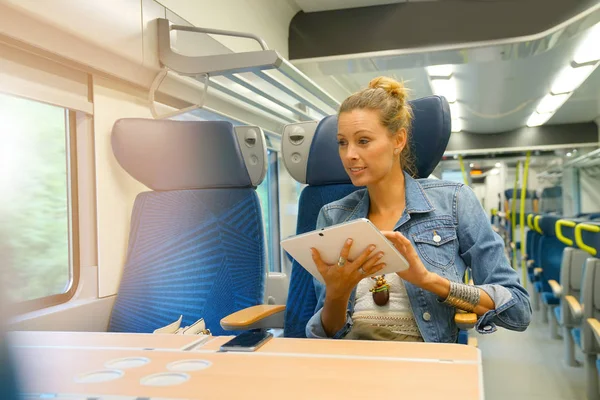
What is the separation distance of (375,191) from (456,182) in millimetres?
258

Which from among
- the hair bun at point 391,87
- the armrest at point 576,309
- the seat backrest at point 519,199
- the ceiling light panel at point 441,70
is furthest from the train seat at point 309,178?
the seat backrest at point 519,199

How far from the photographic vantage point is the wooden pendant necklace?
159 centimetres

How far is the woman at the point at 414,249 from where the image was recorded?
151cm

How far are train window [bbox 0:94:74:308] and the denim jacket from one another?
Result: 1028 millimetres

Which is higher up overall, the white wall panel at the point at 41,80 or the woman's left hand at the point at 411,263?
the white wall panel at the point at 41,80

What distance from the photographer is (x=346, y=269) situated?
1.37 m

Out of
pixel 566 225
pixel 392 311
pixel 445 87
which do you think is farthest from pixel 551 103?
pixel 392 311

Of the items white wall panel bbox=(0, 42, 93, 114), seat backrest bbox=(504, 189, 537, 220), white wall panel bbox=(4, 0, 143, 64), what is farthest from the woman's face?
seat backrest bbox=(504, 189, 537, 220)

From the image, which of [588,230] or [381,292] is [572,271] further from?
[381,292]

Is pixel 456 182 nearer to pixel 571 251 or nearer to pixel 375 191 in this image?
pixel 375 191

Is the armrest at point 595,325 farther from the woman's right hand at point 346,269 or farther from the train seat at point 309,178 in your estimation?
the woman's right hand at point 346,269

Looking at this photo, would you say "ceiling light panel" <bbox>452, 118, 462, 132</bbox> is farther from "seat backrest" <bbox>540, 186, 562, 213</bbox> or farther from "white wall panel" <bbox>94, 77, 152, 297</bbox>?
"white wall panel" <bbox>94, 77, 152, 297</bbox>

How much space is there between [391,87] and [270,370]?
42.0 inches

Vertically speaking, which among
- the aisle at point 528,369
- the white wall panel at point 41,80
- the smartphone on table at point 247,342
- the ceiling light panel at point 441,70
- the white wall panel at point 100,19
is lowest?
the aisle at point 528,369
